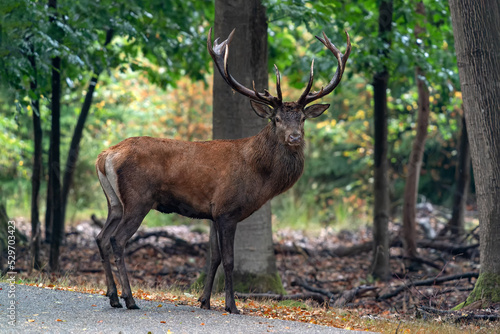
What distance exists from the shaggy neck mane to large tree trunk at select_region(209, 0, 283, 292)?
1645mm

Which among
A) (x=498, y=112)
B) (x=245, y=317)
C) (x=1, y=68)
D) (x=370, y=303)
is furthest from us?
(x=370, y=303)

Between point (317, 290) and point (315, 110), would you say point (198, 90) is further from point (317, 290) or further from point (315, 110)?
point (315, 110)

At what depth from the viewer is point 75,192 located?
1858 centimetres

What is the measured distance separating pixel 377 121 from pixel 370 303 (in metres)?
3.38

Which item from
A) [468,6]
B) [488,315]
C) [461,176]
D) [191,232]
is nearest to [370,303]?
[488,315]

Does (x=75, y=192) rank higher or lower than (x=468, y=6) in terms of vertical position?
lower

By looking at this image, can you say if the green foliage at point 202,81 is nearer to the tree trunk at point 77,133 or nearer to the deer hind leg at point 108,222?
the tree trunk at point 77,133

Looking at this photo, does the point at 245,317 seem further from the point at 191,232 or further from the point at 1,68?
the point at 191,232

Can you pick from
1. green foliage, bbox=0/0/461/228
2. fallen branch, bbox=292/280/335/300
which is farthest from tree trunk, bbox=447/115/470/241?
fallen branch, bbox=292/280/335/300

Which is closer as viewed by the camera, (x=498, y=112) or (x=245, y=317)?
(x=245, y=317)

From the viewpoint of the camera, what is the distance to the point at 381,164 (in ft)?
35.0

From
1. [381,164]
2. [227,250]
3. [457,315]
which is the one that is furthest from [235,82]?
[381,164]

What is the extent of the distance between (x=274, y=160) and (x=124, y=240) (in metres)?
1.80

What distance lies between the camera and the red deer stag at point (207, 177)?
20.5ft
